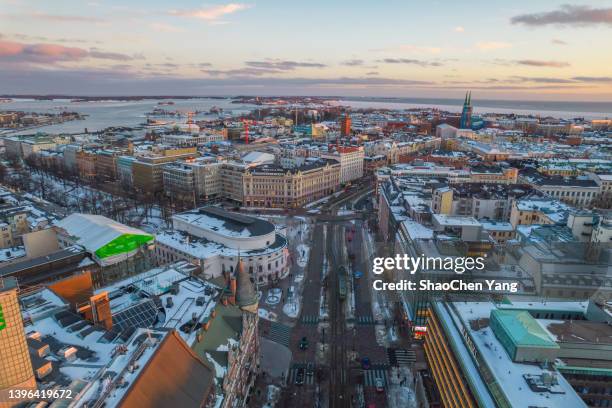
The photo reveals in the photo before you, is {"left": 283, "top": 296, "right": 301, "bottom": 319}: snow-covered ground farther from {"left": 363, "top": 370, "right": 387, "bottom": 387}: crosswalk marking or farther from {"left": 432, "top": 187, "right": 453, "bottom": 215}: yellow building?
{"left": 432, "top": 187, "right": 453, "bottom": 215}: yellow building

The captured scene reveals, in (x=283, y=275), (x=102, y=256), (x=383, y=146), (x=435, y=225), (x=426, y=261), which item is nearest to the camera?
(x=426, y=261)

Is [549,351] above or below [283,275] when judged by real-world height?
above

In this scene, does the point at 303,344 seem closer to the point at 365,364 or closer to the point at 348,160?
the point at 365,364

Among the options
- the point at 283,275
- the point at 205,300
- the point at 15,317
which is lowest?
the point at 283,275

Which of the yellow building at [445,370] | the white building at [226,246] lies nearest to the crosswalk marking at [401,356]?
the yellow building at [445,370]

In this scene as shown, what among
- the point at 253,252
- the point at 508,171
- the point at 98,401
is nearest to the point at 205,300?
the point at 98,401

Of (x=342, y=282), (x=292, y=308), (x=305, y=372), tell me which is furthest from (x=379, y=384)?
(x=342, y=282)

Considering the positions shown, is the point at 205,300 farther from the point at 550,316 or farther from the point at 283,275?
the point at 550,316

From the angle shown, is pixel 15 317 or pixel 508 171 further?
pixel 508 171
